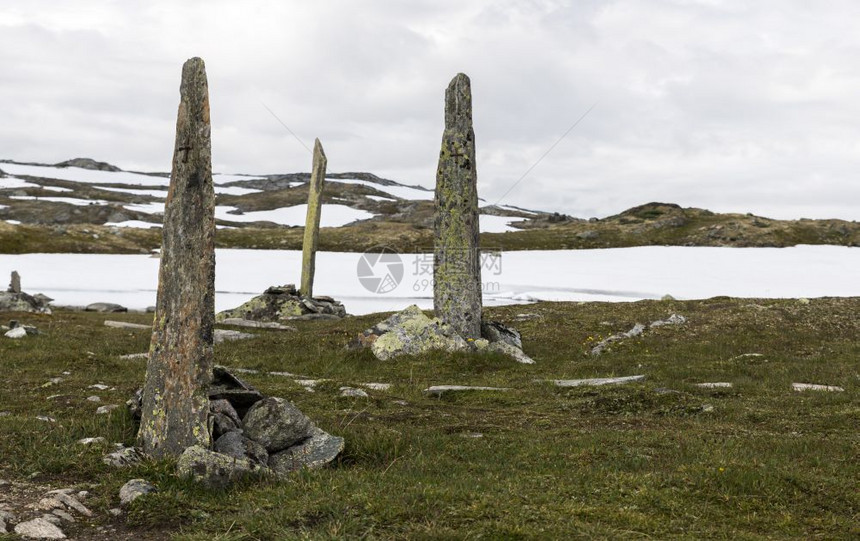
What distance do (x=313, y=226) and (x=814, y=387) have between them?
31.4 metres

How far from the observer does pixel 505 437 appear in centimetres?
1325

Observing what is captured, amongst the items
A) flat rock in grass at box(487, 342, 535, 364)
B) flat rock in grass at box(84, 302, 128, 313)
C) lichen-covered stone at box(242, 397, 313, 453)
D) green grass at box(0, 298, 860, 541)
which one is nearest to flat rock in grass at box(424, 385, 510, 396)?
green grass at box(0, 298, 860, 541)

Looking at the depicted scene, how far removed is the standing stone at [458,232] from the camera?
26.5m

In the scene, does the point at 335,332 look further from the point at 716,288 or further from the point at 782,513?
the point at 716,288

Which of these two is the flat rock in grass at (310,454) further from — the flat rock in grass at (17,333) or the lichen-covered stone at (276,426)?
the flat rock in grass at (17,333)

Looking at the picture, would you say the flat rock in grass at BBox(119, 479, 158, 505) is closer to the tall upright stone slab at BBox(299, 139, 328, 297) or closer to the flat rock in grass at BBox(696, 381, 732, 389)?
the flat rock in grass at BBox(696, 381, 732, 389)

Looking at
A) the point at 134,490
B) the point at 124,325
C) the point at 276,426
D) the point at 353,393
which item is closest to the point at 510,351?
the point at 353,393

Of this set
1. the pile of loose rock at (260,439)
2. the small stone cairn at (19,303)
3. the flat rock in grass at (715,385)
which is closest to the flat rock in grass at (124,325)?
the small stone cairn at (19,303)

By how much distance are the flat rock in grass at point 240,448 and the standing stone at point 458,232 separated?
14840 mm

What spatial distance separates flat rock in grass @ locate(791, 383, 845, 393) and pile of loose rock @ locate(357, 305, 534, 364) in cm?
832

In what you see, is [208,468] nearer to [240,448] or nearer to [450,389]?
[240,448]

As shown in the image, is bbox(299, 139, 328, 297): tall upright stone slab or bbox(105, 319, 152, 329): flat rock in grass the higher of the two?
bbox(299, 139, 328, 297): tall upright stone slab

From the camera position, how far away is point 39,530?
833 cm

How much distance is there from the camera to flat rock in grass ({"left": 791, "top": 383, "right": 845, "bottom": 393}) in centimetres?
1780
